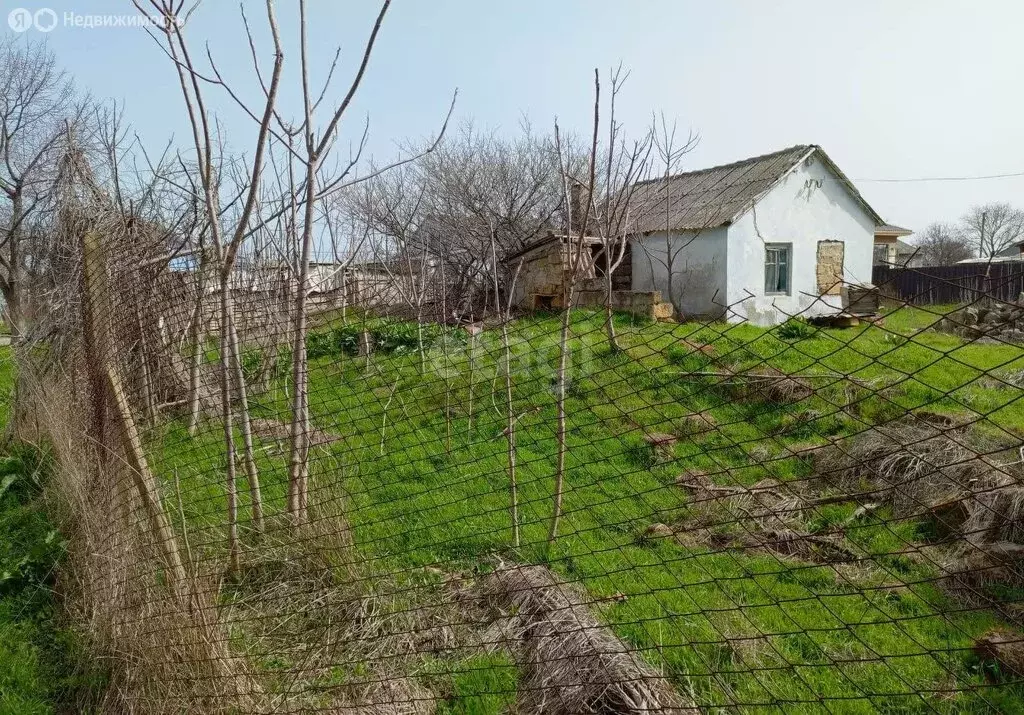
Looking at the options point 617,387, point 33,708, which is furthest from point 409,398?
point 33,708

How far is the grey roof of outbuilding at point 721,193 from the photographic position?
12984mm

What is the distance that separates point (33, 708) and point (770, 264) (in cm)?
1328

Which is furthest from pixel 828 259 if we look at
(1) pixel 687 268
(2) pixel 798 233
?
(1) pixel 687 268

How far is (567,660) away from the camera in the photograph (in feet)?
8.87

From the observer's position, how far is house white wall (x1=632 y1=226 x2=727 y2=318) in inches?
508

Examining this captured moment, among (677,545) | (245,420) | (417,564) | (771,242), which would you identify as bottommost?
(677,545)

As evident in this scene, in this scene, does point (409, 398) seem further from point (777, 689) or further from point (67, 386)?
point (777, 689)

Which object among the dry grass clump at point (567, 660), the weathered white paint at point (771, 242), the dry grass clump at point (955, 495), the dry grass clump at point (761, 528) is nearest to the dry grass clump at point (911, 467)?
the dry grass clump at point (955, 495)

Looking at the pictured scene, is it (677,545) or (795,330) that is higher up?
(795,330)

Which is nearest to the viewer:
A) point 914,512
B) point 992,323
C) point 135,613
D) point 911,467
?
point 992,323

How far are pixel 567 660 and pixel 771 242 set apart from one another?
12110 mm

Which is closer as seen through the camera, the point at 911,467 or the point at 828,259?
the point at 911,467

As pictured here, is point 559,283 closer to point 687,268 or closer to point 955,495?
point 687,268

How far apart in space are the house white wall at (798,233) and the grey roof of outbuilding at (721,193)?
0.58 ft
